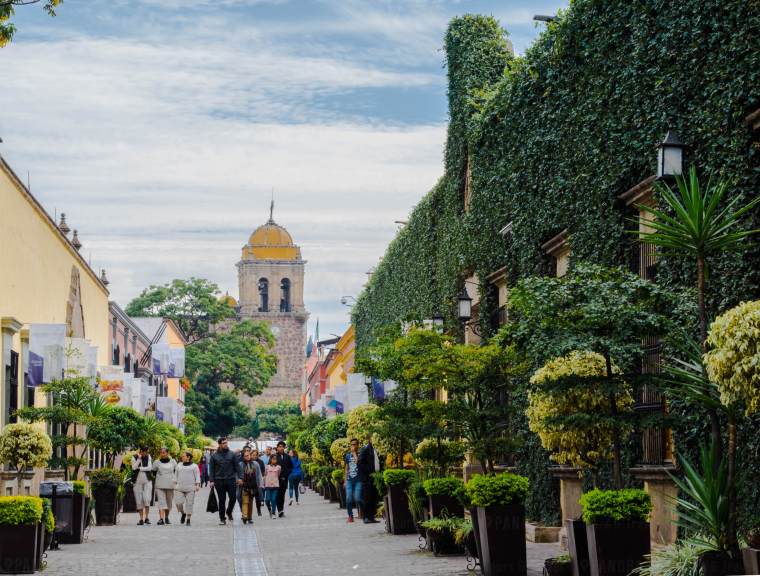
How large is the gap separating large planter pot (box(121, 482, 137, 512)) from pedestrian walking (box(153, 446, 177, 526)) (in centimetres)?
499

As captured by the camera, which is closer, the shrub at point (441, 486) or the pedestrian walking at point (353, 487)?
the shrub at point (441, 486)

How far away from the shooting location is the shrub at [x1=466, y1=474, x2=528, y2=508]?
524 inches

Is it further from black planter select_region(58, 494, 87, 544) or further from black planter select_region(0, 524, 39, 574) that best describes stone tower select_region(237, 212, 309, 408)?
black planter select_region(0, 524, 39, 574)

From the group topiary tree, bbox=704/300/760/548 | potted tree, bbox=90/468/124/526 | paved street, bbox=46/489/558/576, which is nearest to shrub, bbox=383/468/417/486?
paved street, bbox=46/489/558/576

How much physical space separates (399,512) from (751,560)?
1274cm

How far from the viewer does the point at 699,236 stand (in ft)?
31.3

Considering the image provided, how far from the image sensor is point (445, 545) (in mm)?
15984

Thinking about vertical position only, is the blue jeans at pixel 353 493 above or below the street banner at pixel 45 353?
below

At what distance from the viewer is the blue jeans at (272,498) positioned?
1110 inches

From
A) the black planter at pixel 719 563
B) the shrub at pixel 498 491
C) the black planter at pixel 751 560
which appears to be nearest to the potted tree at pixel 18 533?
the shrub at pixel 498 491

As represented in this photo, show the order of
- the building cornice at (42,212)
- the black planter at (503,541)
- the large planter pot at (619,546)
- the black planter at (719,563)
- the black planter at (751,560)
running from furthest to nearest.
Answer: the building cornice at (42,212) < the black planter at (503,541) < the large planter pot at (619,546) < the black planter at (719,563) < the black planter at (751,560)

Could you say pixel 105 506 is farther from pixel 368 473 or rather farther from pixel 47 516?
pixel 47 516

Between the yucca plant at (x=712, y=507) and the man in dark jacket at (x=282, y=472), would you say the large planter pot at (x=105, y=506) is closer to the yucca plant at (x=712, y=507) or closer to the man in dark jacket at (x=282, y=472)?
the man in dark jacket at (x=282, y=472)

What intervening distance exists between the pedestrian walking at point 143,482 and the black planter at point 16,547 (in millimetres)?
12315
